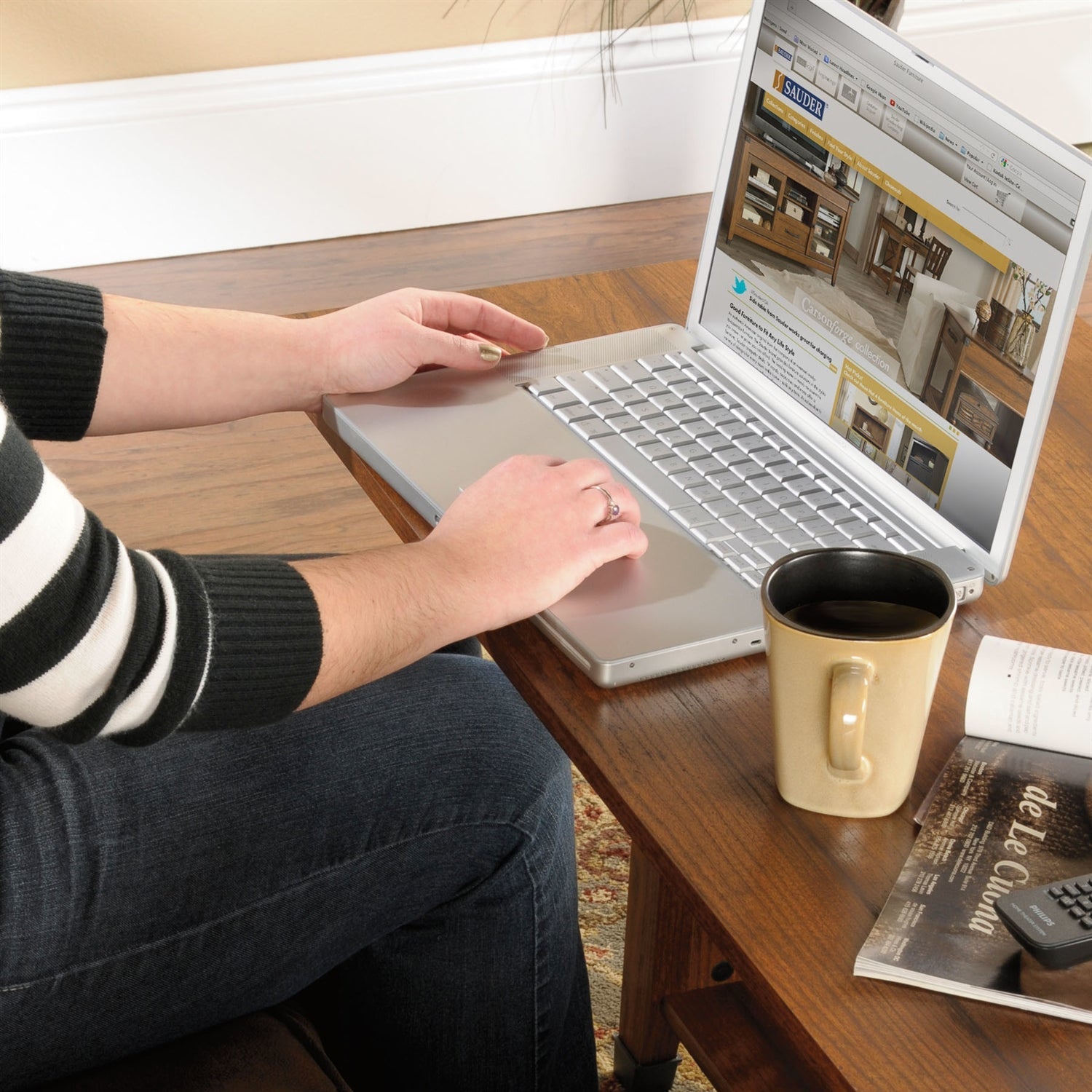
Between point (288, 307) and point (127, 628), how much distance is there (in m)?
2.01

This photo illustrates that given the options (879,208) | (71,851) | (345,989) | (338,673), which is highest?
(879,208)

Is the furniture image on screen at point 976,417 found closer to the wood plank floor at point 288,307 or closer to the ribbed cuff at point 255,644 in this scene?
the ribbed cuff at point 255,644

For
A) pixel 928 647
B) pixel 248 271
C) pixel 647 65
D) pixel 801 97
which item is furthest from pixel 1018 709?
pixel 647 65

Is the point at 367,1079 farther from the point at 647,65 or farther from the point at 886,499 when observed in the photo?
the point at 647,65

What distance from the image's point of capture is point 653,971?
1180mm

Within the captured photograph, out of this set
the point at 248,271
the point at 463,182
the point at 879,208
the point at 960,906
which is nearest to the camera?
the point at 960,906

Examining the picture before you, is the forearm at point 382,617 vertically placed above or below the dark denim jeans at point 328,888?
above

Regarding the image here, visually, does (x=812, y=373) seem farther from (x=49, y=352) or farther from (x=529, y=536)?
(x=49, y=352)

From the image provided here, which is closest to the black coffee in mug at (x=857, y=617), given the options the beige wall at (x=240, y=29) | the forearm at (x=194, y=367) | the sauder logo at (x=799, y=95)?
the sauder logo at (x=799, y=95)

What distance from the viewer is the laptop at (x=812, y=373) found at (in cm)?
81

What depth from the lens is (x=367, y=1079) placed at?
3.29 ft

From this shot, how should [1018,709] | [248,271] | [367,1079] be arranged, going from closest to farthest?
[1018,709] → [367,1079] → [248,271]

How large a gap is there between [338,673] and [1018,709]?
1.27ft

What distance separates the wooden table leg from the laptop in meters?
0.32
